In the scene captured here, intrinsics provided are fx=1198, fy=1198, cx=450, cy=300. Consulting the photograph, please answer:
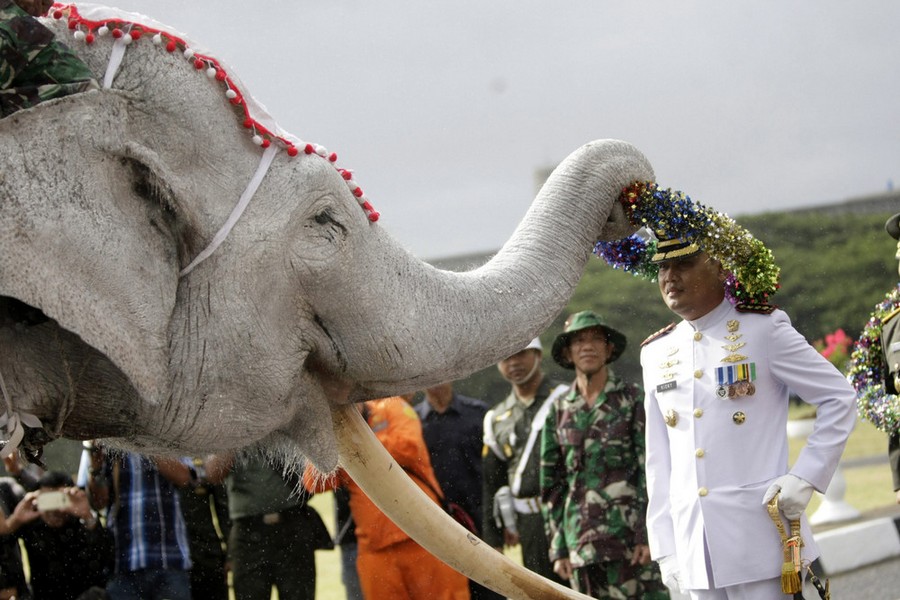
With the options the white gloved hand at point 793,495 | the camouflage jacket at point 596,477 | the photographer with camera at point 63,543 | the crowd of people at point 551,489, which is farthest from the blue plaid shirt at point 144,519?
the white gloved hand at point 793,495

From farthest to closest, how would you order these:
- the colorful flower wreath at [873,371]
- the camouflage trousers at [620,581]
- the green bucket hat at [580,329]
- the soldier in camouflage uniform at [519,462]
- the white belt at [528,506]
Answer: the white belt at [528,506], the soldier in camouflage uniform at [519,462], the green bucket hat at [580,329], the camouflage trousers at [620,581], the colorful flower wreath at [873,371]

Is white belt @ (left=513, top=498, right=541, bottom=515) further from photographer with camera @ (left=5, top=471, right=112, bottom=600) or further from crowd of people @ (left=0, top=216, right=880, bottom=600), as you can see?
photographer with camera @ (left=5, top=471, right=112, bottom=600)

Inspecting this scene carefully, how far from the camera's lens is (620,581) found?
6.50 meters

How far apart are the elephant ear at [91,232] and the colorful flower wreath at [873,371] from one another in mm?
4721

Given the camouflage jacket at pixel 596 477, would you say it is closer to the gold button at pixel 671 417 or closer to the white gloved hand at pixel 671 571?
the white gloved hand at pixel 671 571

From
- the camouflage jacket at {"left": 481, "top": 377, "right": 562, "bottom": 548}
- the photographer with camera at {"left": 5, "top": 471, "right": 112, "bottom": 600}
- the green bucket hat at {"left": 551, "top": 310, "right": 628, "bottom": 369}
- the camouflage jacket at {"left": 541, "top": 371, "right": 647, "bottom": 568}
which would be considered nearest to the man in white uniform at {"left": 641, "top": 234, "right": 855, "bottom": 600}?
the camouflage jacket at {"left": 541, "top": 371, "right": 647, "bottom": 568}

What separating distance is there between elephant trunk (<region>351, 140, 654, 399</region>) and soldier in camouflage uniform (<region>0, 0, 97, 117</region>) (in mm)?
776

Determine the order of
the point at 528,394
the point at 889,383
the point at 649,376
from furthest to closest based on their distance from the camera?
the point at 528,394
the point at 889,383
the point at 649,376

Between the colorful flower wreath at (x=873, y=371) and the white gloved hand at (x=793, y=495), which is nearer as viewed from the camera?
the white gloved hand at (x=793, y=495)

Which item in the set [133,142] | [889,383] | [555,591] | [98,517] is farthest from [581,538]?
[133,142]

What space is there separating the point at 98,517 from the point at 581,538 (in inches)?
108

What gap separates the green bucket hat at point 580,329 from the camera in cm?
711

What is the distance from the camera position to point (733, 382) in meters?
4.72

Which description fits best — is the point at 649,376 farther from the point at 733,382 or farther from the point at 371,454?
the point at 371,454
